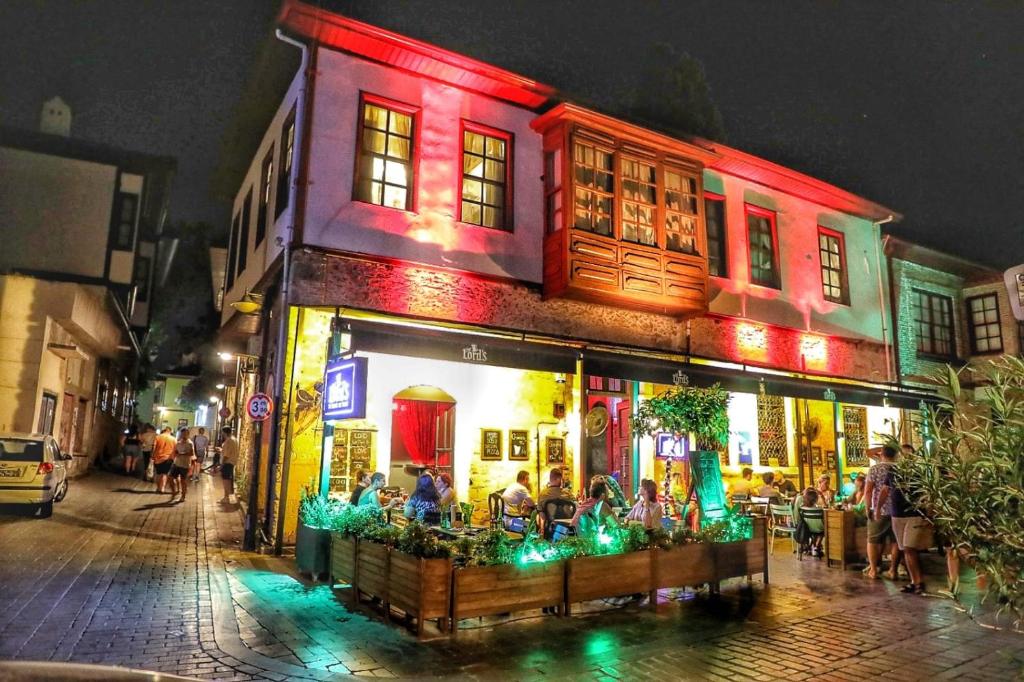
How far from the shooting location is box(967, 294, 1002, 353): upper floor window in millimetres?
20672

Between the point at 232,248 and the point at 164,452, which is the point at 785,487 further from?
the point at 232,248

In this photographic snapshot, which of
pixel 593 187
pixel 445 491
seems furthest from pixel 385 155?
pixel 445 491

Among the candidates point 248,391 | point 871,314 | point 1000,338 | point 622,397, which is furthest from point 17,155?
point 1000,338

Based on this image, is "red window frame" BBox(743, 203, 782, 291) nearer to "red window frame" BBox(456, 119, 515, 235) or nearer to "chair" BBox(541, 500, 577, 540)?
"red window frame" BBox(456, 119, 515, 235)

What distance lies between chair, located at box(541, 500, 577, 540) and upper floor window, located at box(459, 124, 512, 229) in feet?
19.2

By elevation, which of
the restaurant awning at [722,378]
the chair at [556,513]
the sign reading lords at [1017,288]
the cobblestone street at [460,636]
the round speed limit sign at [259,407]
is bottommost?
the cobblestone street at [460,636]

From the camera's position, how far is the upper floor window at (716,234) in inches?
623

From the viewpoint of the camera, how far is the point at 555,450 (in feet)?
48.5

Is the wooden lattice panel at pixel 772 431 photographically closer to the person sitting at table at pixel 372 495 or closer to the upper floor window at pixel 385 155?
the upper floor window at pixel 385 155

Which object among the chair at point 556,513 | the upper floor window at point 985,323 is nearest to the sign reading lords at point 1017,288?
the chair at point 556,513

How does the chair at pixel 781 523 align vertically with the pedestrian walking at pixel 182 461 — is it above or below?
below

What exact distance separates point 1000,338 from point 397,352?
2023 cm

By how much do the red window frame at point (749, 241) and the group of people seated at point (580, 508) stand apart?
7763mm

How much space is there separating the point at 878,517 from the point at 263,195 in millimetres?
13375
